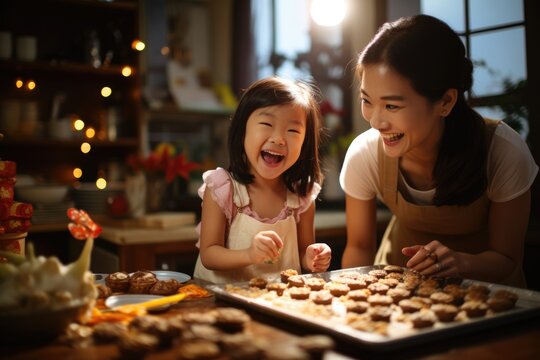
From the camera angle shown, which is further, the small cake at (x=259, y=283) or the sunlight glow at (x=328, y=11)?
the sunlight glow at (x=328, y=11)

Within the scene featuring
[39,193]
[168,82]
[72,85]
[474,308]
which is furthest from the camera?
[168,82]

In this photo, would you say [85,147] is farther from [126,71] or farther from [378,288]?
[378,288]

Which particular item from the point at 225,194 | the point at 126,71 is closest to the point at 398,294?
the point at 225,194

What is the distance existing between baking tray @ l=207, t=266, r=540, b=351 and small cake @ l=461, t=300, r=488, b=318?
2 cm

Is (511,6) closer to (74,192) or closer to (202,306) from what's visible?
(202,306)

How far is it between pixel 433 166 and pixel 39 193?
7.86 ft

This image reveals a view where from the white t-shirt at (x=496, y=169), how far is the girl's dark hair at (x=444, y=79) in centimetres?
4

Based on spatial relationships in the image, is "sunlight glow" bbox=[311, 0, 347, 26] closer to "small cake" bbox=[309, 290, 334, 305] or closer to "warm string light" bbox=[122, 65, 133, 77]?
"warm string light" bbox=[122, 65, 133, 77]

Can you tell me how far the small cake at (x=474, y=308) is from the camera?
1.05m

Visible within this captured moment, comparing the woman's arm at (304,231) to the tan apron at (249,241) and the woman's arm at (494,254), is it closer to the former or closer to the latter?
the tan apron at (249,241)

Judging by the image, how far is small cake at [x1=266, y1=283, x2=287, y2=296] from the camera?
123 centimetres

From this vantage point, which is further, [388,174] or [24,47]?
[24,47]

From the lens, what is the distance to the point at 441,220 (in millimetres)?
1837

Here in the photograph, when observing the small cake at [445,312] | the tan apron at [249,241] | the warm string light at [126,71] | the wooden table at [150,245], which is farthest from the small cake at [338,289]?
the warm string light at [126,71]
